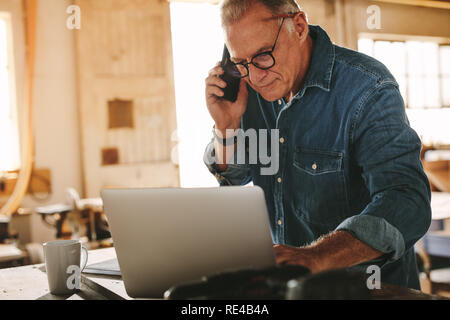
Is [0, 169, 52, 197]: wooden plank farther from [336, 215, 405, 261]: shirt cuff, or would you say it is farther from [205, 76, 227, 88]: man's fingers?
[336, 215, 405, 261]: shirt cuff

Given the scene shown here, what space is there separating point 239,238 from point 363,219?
289mm

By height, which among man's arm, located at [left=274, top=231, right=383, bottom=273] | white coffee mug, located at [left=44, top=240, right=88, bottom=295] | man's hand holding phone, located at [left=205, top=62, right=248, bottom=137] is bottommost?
white coffee mug, located at [left=44, top=240, right=88, bottom=295]

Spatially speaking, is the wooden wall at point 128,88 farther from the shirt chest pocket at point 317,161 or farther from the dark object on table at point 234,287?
the dark object on table at point 234,287

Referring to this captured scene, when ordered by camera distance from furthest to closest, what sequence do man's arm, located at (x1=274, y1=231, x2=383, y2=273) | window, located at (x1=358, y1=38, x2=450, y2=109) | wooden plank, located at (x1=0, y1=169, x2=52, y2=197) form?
window, located at (x1=358, y1=38, x2=450, y2=109)
wooden plank, located at (x1=0, y1=169, x2=52, y2=197)
man's arm, located at (x1=274, y1=231, x2=383, y2=273)

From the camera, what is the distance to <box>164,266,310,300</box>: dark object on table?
72cm

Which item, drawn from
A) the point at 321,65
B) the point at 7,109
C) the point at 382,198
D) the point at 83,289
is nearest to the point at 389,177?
the point at 382,198

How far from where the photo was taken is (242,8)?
1.39 metres

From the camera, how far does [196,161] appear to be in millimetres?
6336

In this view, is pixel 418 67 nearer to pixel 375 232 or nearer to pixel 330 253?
pixel 375 232

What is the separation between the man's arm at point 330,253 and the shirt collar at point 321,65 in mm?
584

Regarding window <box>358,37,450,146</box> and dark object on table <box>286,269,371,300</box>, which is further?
window <box>358,37,450,146</box>

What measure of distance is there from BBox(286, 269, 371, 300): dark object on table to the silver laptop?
0.22m

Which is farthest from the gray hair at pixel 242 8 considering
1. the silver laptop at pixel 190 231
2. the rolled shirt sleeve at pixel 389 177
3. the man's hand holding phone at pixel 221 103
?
the silver laptop at pixel 190 231

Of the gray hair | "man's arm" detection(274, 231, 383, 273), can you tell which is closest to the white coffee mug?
"man's arm" detection(274, 231, 383, 273)
